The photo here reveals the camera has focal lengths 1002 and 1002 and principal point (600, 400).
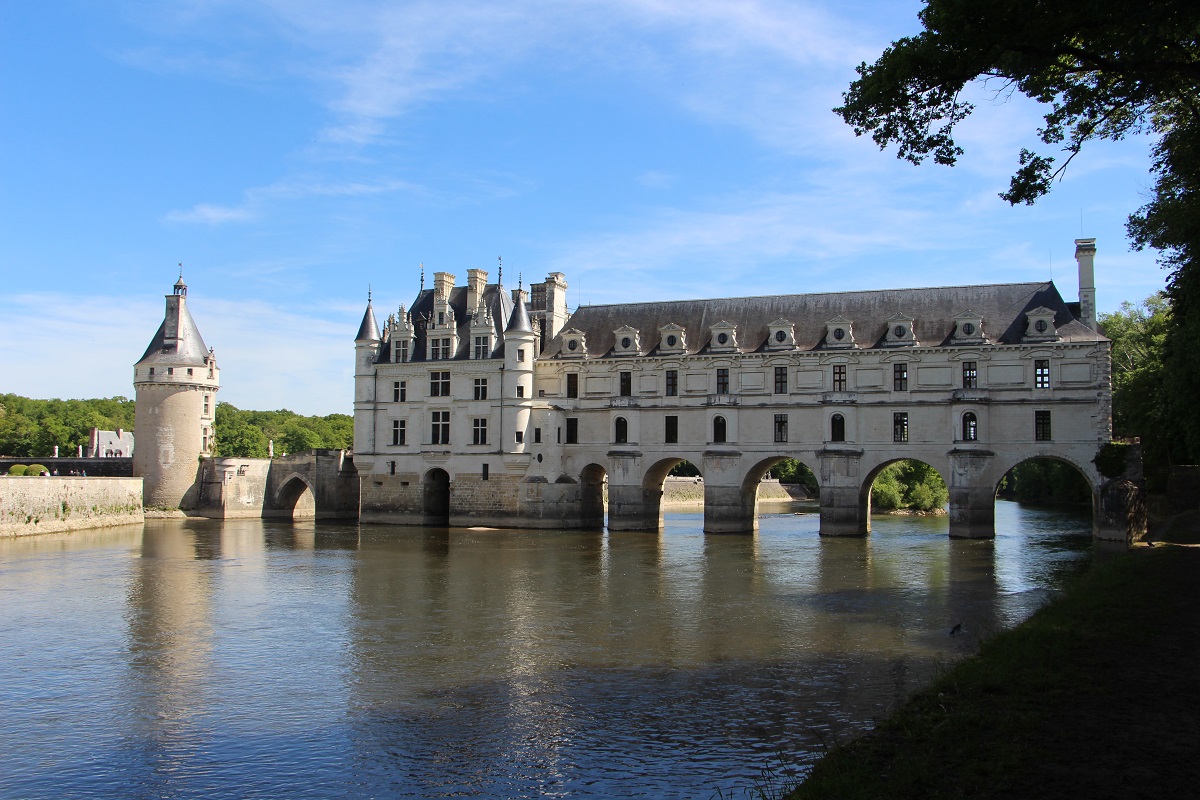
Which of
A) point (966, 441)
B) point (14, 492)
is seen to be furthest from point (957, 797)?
point (14, 492)

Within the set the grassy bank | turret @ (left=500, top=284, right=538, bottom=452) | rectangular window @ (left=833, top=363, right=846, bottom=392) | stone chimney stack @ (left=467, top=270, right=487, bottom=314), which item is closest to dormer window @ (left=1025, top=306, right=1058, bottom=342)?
rectangular window @ (left=833, top=363, right=846, bottom=392)

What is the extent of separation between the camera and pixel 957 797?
750 centimetres

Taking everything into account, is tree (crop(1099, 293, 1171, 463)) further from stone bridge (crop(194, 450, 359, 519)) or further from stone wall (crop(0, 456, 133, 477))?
stone wall (crop(0, 456, 133, 477))

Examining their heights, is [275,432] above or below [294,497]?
above

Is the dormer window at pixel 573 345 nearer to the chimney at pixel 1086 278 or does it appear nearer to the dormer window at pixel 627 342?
the dormer window at pixel 627 342

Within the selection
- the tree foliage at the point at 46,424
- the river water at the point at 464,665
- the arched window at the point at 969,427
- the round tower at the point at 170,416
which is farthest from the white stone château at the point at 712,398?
the tree foliage at the point at 46,424

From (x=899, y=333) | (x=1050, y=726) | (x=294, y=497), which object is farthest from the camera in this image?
(x=294, y=497)

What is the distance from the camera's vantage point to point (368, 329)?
2057 inches

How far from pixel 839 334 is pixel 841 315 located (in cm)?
144

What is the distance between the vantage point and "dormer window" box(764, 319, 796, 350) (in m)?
44.2

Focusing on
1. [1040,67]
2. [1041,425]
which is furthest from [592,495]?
[1040,67]

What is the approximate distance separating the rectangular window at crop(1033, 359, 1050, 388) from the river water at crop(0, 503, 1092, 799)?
807cm

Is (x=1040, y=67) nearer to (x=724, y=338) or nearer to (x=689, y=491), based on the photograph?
(x=724, y=338)

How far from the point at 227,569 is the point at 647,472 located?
68.3ft
